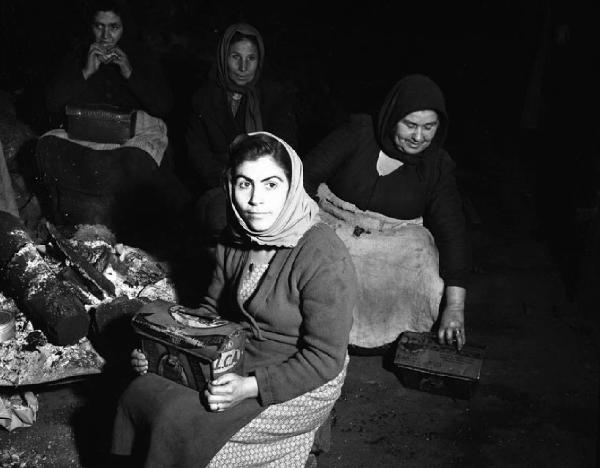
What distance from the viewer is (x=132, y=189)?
4926 mm

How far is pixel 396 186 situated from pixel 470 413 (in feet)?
4.82

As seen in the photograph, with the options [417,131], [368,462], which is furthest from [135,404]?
[417,131]

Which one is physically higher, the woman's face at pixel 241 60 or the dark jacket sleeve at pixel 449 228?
the woman's face at pixel 241 60

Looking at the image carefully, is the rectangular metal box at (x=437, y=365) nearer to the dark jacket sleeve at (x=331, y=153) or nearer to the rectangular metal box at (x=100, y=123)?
the dark jacket sleeve at (x=331, y=153)

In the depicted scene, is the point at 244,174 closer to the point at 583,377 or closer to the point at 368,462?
the point at 368,462

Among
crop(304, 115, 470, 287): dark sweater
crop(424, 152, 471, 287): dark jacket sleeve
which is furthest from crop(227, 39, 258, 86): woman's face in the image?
crop(424, 152, 471, 287): dark jacket sleeve

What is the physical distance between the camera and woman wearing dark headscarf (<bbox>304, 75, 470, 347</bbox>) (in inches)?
139

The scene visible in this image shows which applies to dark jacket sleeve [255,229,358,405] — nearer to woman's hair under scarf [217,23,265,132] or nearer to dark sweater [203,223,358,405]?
dark sweater [203,223,358,405]

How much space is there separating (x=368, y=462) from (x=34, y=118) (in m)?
4.89

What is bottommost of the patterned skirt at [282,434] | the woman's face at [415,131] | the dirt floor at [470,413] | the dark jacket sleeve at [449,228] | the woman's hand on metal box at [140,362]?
the dirt floor at [470,413]

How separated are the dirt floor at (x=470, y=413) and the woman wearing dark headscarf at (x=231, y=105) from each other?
75.6 inches

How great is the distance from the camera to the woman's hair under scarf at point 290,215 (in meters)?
2.29

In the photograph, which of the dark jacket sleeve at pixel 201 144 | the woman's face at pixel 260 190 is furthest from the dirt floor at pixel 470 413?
the dark jacket sleeve at pixel 201 144

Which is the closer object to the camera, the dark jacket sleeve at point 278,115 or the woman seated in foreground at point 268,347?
the woman seated in foreground at point 268,347
